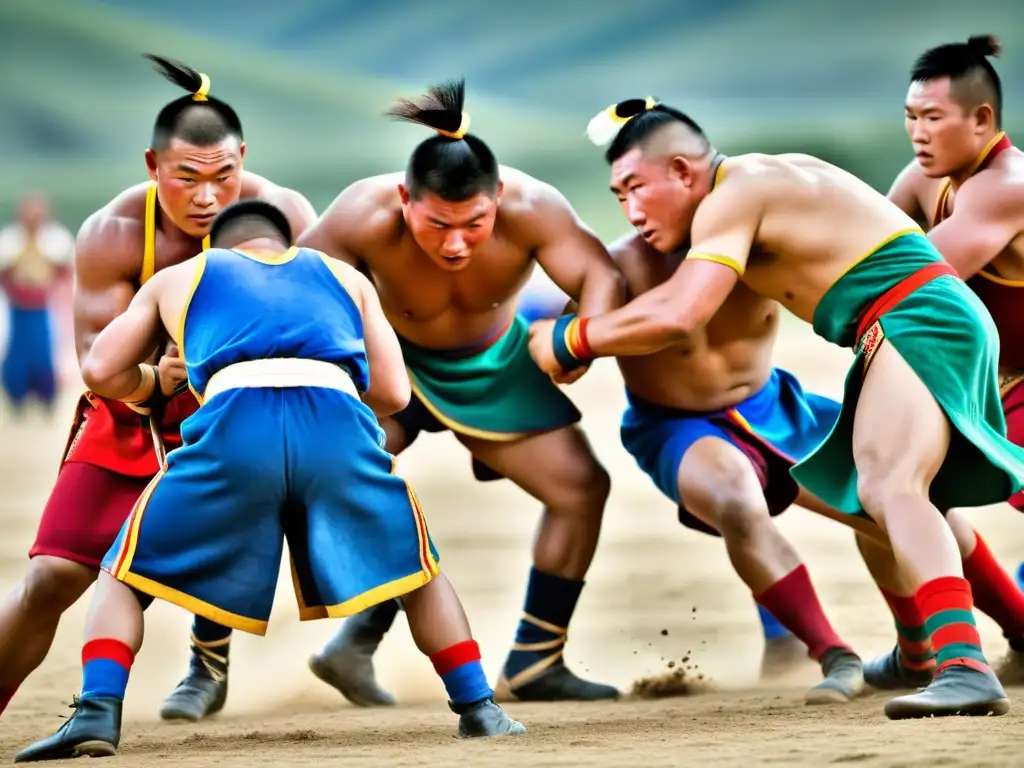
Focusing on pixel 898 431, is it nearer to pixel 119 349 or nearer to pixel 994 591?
pixel 994 591

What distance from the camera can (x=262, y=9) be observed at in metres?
25.9

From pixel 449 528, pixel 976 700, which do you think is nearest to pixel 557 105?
pixel 449 528

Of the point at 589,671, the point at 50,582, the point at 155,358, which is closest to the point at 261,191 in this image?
the point at 155,358

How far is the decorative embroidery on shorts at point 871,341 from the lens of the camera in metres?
3.24

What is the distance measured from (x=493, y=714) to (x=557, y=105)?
21361 mm

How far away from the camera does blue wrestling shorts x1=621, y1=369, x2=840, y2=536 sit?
3.90 metres

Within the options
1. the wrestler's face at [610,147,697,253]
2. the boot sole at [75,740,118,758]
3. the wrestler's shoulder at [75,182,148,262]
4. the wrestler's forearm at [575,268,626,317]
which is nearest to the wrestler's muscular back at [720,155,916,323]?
the wrestler's face at [610,147,697,253]

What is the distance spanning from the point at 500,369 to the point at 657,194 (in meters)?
0.71

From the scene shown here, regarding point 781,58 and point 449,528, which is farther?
point 781,58

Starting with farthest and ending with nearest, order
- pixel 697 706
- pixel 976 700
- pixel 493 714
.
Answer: pixel 697 706 < pixel 493 714 < pixel 976 700

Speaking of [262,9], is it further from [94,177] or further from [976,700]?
[976,700]

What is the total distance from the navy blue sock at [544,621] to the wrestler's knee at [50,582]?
1184 mm

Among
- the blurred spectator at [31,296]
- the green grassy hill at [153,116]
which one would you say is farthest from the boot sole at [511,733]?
the green grassy hill at [153,116]

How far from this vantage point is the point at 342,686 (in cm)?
413
